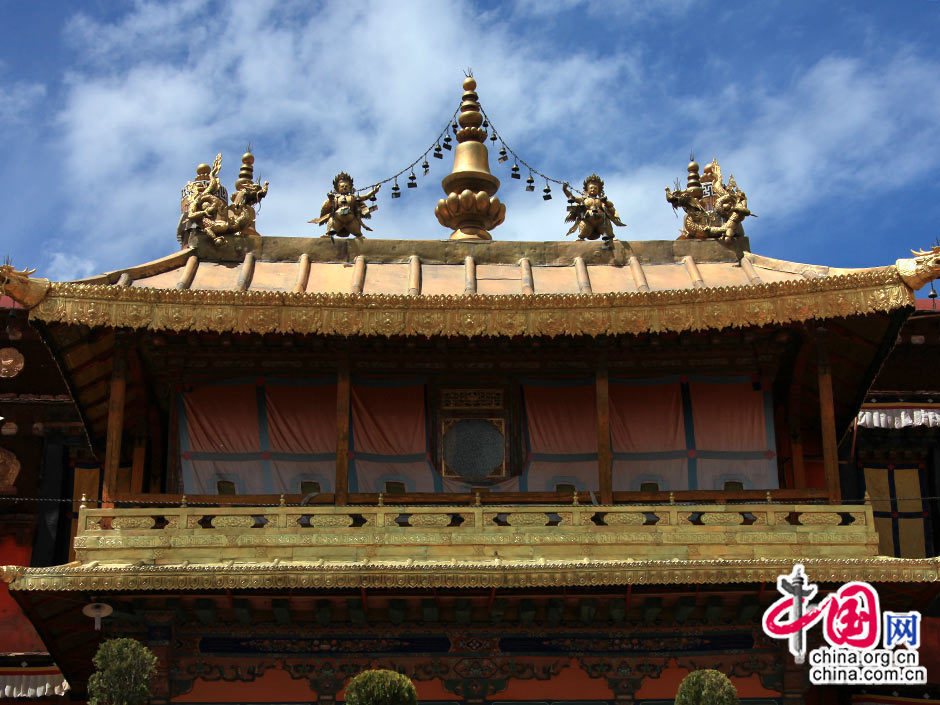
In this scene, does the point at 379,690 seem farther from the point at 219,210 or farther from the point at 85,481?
the point at 85,481

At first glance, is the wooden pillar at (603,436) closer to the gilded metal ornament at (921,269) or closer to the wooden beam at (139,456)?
the gilded metal ornament at (921,269)

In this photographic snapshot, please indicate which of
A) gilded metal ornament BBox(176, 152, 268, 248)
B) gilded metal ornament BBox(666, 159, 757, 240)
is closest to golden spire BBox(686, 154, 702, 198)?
gilded metal ornament BBox(666, 159, 757, 240)

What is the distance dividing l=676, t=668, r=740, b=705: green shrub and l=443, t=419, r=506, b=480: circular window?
635 centimetres

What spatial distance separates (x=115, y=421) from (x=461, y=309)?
526 centimetres

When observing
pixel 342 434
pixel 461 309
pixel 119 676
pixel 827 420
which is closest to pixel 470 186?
pixel 461 309

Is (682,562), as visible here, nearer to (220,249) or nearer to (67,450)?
(220,249)

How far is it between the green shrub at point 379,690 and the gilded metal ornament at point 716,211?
11.2m

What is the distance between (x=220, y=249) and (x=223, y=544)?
609 cm

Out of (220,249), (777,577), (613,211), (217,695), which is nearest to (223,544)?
(217,695)

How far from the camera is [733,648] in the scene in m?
18.5

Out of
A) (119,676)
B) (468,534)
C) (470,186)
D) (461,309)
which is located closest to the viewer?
(119,676)

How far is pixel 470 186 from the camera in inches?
993

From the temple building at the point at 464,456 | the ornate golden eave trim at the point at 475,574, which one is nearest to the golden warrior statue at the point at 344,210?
the temple building at the point at 464,456

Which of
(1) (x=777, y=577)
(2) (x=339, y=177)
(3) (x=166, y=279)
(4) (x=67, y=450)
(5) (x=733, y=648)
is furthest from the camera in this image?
(4) (x=67, y=450)
